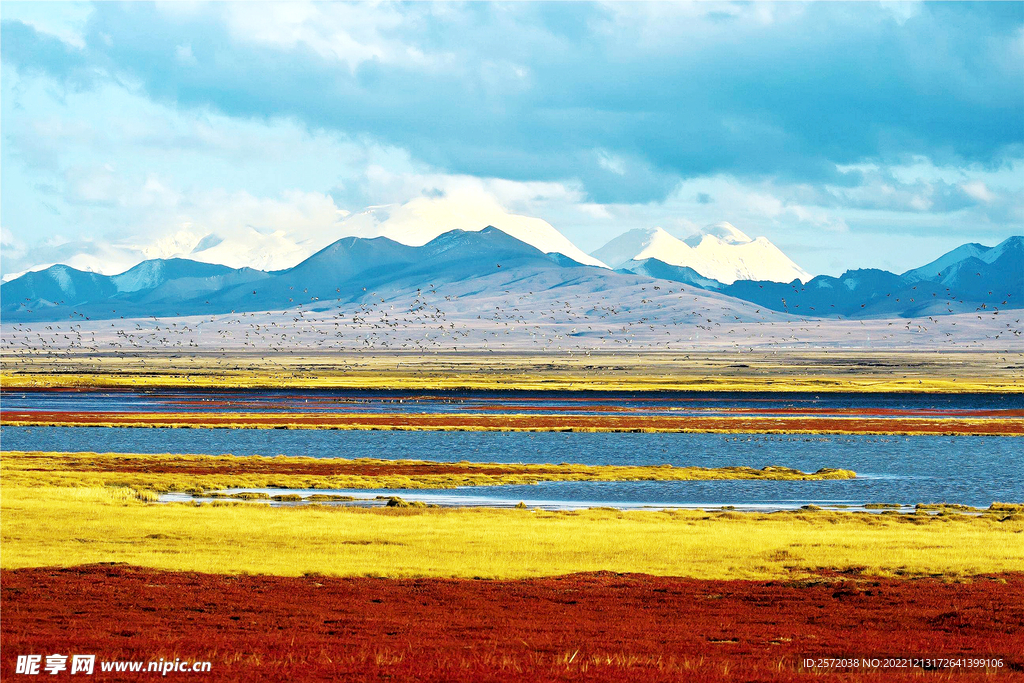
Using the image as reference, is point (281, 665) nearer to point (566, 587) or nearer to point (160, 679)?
point (160, 679)

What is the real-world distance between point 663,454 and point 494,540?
33.6 meters

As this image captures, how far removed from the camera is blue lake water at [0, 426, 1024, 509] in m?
53.2

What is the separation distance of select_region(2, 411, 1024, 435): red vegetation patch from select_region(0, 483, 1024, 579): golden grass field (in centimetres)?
4157

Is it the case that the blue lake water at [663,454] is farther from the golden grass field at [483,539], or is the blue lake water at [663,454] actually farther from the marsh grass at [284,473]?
the golden grass field at [483,539]

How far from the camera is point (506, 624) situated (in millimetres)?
27875

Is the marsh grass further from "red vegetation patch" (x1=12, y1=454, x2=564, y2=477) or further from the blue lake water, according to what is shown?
the blue lake water

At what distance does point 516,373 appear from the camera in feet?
655

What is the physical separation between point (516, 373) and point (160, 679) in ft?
583

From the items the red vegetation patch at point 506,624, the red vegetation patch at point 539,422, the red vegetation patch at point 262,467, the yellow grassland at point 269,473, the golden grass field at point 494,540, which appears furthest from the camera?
the red vegetation patch at point 539,422

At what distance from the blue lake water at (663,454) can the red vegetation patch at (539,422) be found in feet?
13.2

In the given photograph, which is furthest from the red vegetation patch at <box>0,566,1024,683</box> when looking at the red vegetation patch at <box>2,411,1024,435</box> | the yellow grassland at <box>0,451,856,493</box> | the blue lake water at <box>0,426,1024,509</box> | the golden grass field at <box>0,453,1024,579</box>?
the red vegetation patch at <box>2,411,1024,435</box>

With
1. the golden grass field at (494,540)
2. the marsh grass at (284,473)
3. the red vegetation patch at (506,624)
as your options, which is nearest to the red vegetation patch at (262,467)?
the marsh grass at (284,473)

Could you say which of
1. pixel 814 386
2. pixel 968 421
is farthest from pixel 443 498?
pixel 814 386

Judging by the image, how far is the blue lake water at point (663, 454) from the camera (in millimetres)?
53188
